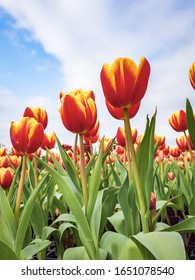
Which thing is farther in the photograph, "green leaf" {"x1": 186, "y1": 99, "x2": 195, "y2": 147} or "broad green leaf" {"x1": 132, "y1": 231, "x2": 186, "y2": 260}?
"green leaf" {"x1": 186, "y1": 99, "x2": 195, "y2": 147}

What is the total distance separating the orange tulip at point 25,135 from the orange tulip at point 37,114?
26 centimetres

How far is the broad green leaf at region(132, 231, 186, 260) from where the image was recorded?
879 mm

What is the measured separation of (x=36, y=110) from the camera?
1.57 metres

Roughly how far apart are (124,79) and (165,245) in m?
0.50

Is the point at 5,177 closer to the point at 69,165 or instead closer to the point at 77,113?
the point at 69,165

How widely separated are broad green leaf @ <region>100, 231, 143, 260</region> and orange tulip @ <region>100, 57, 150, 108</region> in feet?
1.57

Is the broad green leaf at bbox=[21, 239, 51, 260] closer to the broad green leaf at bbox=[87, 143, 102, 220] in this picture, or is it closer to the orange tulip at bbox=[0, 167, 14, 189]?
the broad green leaf at bbox=[87, 143, 102, 220]

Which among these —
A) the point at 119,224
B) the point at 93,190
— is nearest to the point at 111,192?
the point at 119,224

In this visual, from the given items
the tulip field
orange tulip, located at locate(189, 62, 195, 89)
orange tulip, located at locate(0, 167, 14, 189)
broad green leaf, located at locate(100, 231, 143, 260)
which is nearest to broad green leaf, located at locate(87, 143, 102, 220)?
the tulip field
